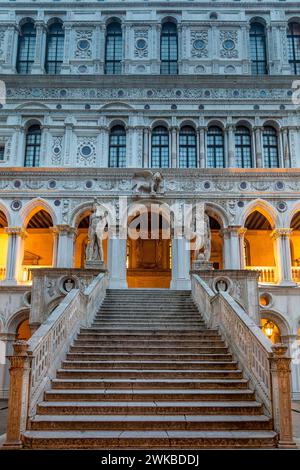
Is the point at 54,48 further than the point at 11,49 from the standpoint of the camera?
Yes

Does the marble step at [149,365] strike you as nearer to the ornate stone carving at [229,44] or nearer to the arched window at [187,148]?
the arched window at [187,148]

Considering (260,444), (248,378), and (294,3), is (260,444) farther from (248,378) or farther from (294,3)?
(294,3)

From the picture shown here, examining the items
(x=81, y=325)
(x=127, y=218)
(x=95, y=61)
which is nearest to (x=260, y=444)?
(x=81, y=325)

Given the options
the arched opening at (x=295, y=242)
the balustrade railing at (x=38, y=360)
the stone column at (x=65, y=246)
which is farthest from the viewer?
the arched opening at (x=295, y=242)

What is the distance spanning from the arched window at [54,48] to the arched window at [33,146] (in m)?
3.53

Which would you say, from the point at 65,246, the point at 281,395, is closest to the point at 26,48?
the point at 65,246

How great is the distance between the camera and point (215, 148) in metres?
Result: 23.5

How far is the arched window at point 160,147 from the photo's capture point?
76.2ft

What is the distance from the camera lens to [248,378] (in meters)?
9.41

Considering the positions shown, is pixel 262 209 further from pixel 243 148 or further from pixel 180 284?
pixel 180 284

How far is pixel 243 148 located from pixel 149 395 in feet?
56.1

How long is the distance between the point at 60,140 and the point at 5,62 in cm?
533

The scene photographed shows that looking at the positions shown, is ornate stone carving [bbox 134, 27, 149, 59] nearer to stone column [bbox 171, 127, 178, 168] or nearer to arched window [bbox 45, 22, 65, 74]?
arched window [bbox 45, 22, 65, 74]

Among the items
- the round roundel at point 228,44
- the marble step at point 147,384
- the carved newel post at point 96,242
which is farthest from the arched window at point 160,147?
the marble step at point 147,384
